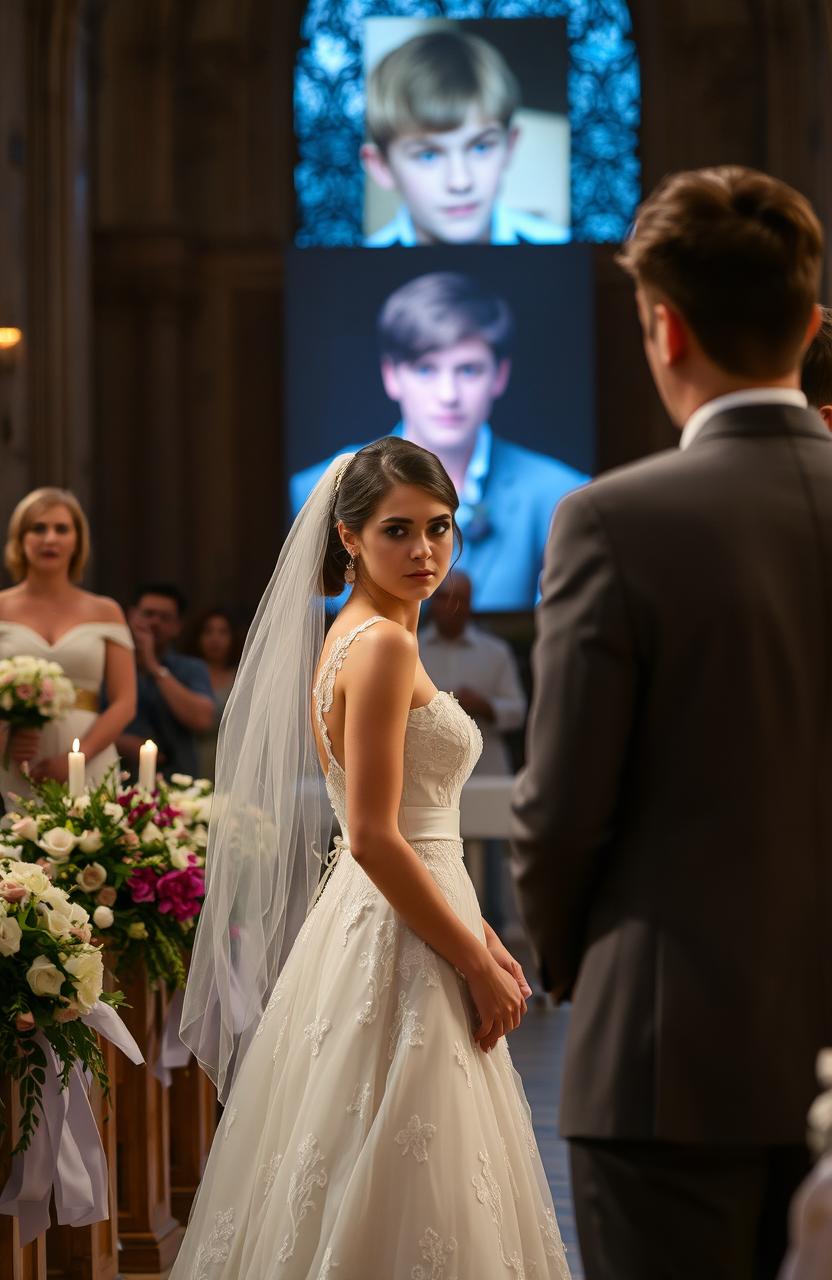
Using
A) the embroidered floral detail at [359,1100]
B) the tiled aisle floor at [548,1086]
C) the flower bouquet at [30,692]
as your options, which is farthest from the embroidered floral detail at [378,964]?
the flower bouquet at [30,692]

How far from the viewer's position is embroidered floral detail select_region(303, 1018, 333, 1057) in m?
2.99

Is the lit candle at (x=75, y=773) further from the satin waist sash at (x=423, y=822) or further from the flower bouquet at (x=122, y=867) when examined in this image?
the satin waist sash at (x=423, y=822)

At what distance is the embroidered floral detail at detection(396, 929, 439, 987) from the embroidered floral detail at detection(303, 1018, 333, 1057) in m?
0.16

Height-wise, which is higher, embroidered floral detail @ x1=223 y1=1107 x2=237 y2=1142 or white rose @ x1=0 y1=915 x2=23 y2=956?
white rose @ x1=0 y1=915 x2=23 y2=956

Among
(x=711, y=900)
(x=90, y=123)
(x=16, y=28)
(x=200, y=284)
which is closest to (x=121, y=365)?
(x=200, y=284)

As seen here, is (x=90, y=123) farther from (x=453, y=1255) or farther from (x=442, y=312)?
(x=453, y=1255)

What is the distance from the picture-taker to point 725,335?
6.13 ft

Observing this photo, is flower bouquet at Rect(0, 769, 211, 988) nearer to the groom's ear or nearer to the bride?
the bride

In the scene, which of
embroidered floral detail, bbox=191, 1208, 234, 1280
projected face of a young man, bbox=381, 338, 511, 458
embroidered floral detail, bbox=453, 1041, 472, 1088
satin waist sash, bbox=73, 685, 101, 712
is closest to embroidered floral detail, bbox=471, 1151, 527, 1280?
embroidered floral detail, bbox=453, 1041, 472, 1088

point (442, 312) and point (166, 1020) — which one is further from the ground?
point (442, 312)

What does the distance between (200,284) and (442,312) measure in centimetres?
204

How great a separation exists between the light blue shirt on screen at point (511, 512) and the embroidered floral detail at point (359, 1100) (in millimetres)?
9116

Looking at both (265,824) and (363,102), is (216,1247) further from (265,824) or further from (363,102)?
(363,102)

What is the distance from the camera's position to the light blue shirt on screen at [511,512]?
11.9 meters
